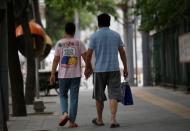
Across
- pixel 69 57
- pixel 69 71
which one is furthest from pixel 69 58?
pixel 69 71

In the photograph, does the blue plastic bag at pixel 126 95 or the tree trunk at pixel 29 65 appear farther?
the tree trunk at pixel 29 65

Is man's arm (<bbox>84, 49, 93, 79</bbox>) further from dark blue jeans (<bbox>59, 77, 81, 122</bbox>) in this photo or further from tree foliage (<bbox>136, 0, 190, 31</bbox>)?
tree foliage (<bbox>136, 0, 190, 31</bbox>)

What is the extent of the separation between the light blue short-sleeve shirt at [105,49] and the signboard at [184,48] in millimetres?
10936

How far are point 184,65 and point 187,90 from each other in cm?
100

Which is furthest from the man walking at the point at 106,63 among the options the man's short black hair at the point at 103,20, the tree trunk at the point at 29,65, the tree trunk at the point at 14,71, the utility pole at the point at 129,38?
the utility pole at the point at 129,38

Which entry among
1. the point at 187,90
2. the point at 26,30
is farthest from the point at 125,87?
the point at 187,90

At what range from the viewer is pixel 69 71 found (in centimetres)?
1259

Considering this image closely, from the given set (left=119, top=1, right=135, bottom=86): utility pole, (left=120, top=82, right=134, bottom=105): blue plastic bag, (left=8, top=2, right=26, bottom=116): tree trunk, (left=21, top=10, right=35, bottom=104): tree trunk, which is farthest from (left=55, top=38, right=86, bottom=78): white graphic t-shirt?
(left=119, top=1, right=135, bottom=86): utility pole

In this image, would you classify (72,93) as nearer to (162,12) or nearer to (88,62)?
(88,62)

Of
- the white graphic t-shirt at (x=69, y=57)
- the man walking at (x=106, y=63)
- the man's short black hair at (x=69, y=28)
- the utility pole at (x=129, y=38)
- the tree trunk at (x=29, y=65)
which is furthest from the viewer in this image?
the utility pole at (x=129, y=38)

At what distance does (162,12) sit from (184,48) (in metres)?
2.00

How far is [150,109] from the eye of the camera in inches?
651

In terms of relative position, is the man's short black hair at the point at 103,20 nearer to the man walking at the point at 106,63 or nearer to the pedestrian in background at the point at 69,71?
the man walking at the point at 106,63

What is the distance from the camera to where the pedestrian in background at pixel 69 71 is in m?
12.6
